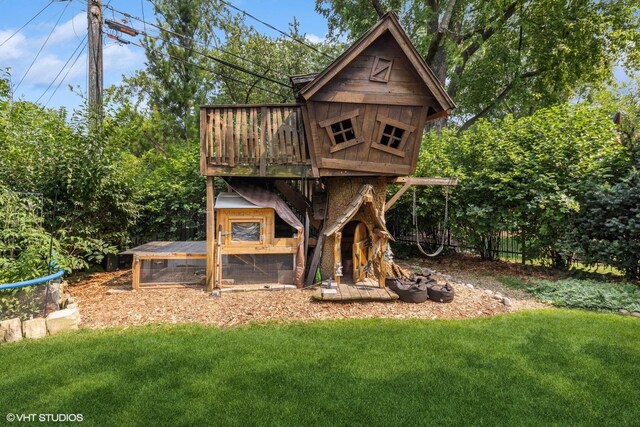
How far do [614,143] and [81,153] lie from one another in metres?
12.8

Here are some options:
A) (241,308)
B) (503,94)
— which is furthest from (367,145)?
(503,94)

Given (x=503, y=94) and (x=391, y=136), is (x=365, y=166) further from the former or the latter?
(x=503, y=94)

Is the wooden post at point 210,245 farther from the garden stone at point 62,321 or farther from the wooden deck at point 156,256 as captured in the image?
the garden stone at point 62,321

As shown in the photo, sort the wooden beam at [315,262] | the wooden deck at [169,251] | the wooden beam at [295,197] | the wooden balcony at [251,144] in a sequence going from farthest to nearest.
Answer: the wooden beam at [295,197] → the wooden beam at [315,262] → the wooden deck at [169,251] → the wooden balcony at [251,144]

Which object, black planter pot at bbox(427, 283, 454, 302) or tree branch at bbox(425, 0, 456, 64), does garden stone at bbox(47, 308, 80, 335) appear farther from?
tree branch at bbox(425, 0, 456, 64)

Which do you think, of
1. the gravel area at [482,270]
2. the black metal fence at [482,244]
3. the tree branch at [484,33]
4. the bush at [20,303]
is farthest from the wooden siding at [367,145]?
the tree branch at [484,33]

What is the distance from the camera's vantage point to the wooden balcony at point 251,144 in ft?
22.1

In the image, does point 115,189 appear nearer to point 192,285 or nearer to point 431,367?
point 192,285

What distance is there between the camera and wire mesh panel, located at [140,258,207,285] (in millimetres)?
6988

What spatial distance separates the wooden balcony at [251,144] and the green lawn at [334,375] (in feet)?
10.4

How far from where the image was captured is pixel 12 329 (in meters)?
4.29

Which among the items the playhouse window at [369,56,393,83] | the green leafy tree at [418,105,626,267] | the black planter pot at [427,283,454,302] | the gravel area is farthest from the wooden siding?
the green leafy tree at [418,105,626,267]

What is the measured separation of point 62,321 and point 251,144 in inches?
169

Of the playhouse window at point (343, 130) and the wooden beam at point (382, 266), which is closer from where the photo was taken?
the wooden beam at point (382, 266)
